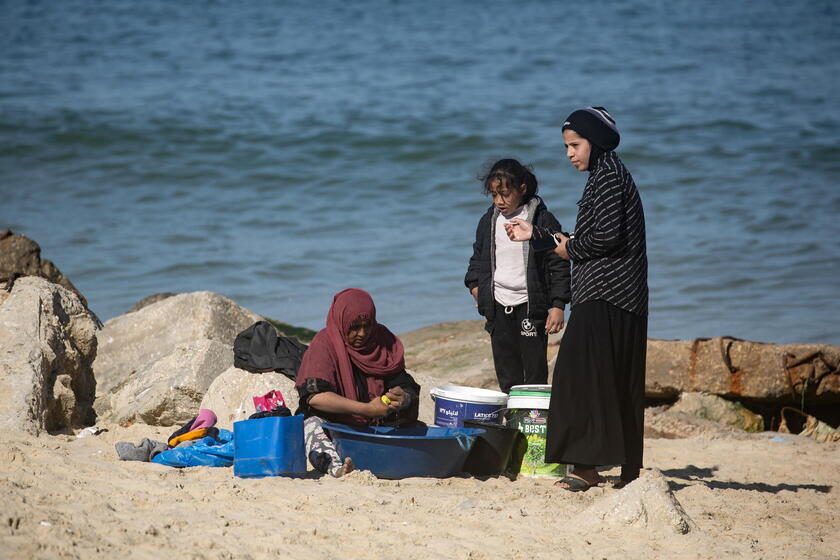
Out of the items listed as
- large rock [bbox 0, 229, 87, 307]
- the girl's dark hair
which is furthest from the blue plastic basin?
large rock [bbox 0, 229, 87, 307]

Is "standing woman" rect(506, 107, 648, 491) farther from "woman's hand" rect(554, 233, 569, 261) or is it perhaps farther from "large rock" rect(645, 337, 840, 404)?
"large rock" rect(645, 337, 840, 404)

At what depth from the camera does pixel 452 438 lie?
5258 mm

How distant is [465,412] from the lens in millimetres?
5613

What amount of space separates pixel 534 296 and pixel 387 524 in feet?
6.22

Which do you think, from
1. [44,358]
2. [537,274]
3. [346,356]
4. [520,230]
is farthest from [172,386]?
[520,230]

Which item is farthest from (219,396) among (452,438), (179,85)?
(179,85)

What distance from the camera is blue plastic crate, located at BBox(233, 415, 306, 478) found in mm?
5094

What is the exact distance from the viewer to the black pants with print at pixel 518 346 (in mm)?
5828

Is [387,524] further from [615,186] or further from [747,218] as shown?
[747,218]

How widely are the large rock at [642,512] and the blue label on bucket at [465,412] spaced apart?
1.16 meters

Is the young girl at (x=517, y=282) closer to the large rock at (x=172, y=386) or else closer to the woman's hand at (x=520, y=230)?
the woman's hand at (x=520, y=230)

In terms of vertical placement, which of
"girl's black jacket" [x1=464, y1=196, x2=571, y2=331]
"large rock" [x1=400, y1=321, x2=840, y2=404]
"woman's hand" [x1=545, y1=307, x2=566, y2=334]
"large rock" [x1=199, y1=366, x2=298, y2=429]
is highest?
"girl's black jacket" [x1=464, y1=196, x2=571, y2=331]

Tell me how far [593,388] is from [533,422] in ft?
2.06

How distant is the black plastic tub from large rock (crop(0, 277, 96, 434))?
2.46 meters
